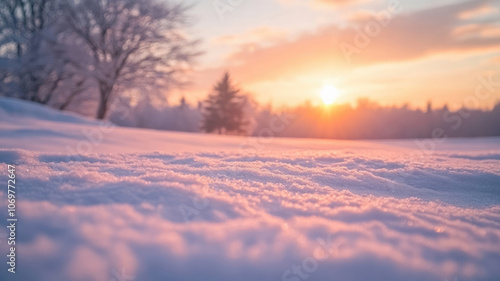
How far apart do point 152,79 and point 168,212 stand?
12.5m

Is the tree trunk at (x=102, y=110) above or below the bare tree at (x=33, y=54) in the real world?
below

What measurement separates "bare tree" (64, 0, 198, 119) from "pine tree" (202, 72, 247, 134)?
7.85 meters

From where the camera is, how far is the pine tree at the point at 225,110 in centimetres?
2083

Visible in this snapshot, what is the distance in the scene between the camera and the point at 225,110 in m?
21.0

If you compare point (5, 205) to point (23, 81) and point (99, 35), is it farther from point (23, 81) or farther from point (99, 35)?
point (23, 81)

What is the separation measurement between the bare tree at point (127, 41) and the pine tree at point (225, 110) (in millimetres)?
7851

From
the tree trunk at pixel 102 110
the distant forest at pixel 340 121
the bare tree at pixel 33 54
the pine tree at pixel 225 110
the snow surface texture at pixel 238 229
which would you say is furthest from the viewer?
the distant forest at pixel 340 121

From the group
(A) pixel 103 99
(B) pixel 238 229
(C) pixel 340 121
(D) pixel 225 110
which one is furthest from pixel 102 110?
(C) pixel 340 121

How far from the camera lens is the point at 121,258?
82cm

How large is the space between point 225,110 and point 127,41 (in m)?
9.28

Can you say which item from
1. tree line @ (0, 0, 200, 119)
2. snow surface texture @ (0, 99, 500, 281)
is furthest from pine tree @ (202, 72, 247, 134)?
snow surface texture @ (0, 99, 500, 281)

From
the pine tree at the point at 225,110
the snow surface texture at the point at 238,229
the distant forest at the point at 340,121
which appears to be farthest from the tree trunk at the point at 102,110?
the distant forest at the point at 340,121

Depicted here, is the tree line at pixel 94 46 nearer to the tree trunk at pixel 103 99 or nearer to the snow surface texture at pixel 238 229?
the tree trunk at pixel 103 99

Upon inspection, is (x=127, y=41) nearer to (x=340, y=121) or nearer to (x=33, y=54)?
(x=33, y=54)
